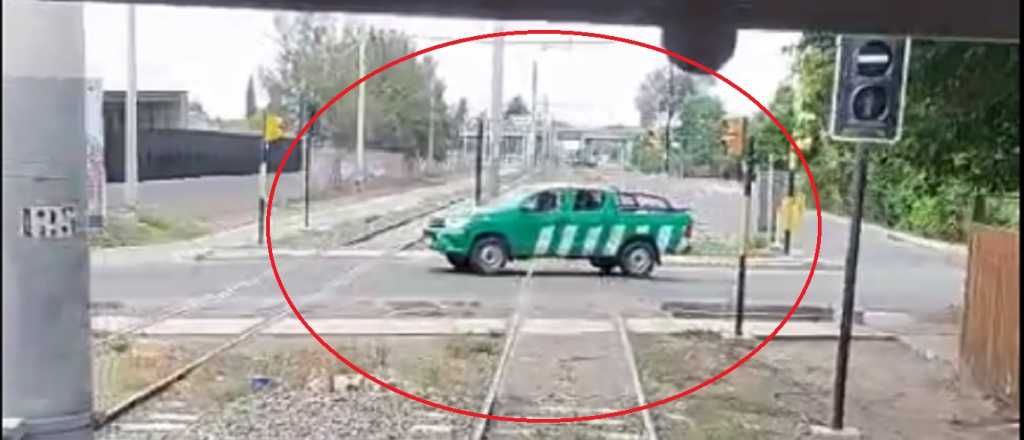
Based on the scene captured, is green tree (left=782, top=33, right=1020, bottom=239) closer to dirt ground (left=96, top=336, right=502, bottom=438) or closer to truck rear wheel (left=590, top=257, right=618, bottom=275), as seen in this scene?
truck rear wheel (left=590, top=257, right=618, bottom=275)

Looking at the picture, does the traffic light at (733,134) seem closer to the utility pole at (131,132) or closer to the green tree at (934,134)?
the green tree at (934,134)

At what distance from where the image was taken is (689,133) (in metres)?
4.40

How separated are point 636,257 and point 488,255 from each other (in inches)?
35.7

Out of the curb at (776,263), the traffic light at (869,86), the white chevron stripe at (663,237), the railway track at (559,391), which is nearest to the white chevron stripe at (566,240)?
the railway track at (559,391)

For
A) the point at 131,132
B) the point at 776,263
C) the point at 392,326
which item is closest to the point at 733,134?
the point at 392,326

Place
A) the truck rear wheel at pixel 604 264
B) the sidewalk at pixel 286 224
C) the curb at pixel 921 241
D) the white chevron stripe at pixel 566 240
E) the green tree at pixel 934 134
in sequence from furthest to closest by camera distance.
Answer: the curb at pixel 921 241 → the truck rear wheel at pixel 604 264 → the white chevron stripe at pixel 566 240 → the sidewalk at pixel 286 224 → the green tree at pixel 934 134

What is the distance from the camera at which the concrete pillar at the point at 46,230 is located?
212cm

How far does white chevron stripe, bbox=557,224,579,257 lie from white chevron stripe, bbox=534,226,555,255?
85mm

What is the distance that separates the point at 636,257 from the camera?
5434mm

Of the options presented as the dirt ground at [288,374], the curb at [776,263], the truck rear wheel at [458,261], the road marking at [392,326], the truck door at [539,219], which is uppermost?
the truck door at [539,219]

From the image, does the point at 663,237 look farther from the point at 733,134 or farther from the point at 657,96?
the point at 657,96

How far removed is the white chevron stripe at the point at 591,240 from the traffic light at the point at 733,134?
30.5 inches

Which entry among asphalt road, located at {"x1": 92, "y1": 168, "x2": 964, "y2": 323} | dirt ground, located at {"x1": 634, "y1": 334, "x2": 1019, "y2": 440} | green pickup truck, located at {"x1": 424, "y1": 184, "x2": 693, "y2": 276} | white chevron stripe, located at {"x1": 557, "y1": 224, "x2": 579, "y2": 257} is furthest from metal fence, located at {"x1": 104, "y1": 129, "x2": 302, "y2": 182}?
dirt ground, located at {"x1": 634, "y1": 334, "x2": 1019, "y2": 440}

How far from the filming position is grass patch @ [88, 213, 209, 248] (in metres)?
3.98
